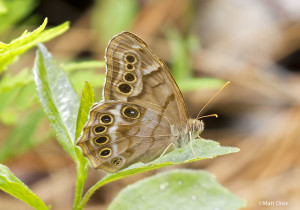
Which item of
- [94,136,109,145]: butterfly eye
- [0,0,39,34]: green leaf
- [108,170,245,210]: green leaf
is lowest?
[108,170,245,210]: green leaf

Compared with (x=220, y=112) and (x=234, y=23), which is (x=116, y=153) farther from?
(x=234, y=23)

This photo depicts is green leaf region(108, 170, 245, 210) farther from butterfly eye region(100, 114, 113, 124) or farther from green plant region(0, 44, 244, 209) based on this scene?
butterfly eye region(100, 114, 113, 124)

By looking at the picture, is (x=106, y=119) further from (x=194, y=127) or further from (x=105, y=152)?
(x=194, y=127)

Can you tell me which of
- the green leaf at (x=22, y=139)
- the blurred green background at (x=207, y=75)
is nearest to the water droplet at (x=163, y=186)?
the blurred green background at (x=207, y=75)

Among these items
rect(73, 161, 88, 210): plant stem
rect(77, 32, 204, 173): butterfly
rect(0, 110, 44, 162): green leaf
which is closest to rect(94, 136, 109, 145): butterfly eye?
rect(77, 32, 204, 173): butterfly

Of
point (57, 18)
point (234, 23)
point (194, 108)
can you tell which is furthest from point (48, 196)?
point (234, 23)

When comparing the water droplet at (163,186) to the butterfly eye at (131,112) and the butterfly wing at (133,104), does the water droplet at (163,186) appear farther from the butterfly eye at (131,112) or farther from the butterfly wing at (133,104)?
the butterfly eye at (131,112)
